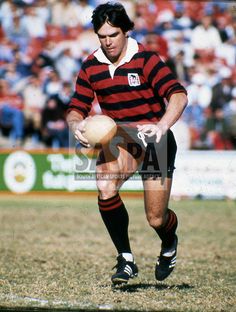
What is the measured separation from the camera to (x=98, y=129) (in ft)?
16.0

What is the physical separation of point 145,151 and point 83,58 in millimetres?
10713

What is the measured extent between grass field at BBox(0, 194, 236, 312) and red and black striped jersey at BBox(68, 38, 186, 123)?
1324mm

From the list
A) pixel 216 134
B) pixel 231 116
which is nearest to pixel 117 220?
pixel 216 134

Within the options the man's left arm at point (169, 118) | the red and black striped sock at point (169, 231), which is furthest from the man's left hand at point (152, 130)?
the red and black striped sock at point (169, 231)

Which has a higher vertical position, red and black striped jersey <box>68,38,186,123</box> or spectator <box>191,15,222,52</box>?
spectator <box>191,15,222,52</box>

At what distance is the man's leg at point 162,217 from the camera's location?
203 inches

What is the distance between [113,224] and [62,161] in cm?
942

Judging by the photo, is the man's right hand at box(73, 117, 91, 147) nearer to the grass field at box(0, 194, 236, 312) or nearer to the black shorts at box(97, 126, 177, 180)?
the black shorts at box(97, 126, 177, 180)

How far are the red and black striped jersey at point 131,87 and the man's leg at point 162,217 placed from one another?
1.64 feet

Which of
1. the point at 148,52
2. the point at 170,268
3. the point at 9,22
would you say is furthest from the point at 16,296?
the point at 9,22

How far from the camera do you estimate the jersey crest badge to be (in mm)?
5016

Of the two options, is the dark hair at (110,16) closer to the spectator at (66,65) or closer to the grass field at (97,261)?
the grass field at (97,261)

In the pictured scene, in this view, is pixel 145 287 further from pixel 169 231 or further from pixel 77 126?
pixel 77 126

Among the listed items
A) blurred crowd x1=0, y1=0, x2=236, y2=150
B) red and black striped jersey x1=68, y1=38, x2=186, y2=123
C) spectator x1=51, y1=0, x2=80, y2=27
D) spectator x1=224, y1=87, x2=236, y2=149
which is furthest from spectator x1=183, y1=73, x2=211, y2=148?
red and black striped jersey x1=68, y1=38, x2=186, y2=123
